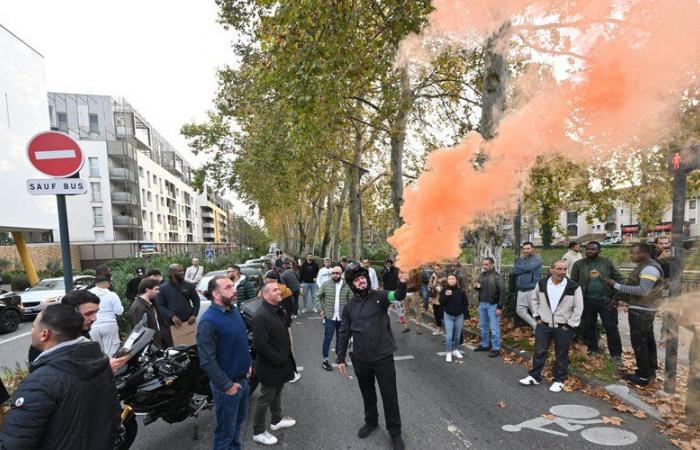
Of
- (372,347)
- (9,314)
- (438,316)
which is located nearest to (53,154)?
(372,347)

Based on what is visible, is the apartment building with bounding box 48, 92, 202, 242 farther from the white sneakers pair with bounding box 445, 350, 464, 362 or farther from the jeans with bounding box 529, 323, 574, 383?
the jeans with bounding box 529, 323, 574, 383

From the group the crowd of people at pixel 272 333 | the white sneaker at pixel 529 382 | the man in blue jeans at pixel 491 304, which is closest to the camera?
the crowd of people at pixel 272 333

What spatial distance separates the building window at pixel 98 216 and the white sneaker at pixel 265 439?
158ft

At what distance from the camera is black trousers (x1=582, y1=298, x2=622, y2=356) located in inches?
234

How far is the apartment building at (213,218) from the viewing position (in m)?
96.9

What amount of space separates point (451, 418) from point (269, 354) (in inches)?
92.9

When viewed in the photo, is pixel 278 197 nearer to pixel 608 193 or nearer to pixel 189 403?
pixel 608 193

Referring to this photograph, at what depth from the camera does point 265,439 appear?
404 centimetres

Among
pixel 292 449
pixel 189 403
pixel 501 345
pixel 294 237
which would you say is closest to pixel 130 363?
pixel 189 403

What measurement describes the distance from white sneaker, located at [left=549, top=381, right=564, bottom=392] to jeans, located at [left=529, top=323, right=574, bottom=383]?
0.19 ft

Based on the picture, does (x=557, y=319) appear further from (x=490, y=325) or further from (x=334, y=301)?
(x=334, y=301)

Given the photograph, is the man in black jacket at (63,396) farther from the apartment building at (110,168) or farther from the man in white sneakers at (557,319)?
the apartment building at (110,168)

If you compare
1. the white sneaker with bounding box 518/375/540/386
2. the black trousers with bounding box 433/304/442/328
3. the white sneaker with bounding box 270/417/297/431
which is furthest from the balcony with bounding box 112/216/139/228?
the white sneaker with bounding box 518/375/540/386

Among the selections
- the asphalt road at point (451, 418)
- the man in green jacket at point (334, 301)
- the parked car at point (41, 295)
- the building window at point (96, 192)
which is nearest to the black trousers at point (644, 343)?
the asphalt road at point (451, 418)
